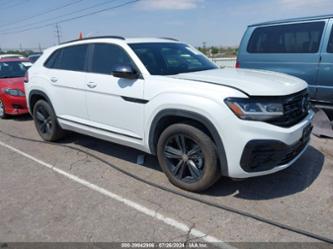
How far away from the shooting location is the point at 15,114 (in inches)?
300

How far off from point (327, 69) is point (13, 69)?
313 inches

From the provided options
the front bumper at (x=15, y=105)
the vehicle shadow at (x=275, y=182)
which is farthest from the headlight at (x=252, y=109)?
the front bumper at (x=15, y=105)

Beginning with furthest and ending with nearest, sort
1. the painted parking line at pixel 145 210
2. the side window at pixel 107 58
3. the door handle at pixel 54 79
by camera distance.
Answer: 1. the door handle at pixel 54 79
2. the side window at pixel 107 58
3. the painted parking line at pixel 145 210

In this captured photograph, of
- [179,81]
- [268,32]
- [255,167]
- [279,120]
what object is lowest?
[255,167]

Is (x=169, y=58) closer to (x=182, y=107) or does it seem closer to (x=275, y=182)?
(x=182, y=107)

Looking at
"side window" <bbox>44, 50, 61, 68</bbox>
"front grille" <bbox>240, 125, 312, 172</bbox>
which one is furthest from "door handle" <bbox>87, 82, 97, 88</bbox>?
"front grille" <bbox>240, 125, 312, 172</bbox>

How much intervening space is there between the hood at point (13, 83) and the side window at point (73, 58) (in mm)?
2972

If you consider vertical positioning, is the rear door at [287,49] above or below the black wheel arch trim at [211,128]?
above

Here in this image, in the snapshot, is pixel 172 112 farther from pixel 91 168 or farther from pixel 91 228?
pixel 91 168

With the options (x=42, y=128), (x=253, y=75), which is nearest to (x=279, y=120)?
(x=253, y=75)

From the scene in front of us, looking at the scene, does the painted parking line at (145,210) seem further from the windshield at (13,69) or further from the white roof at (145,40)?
the windshield at (13,69)

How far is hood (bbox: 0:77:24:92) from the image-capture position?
7.43m

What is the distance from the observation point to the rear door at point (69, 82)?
4.50 meters

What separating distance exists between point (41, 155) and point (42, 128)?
0.85m
